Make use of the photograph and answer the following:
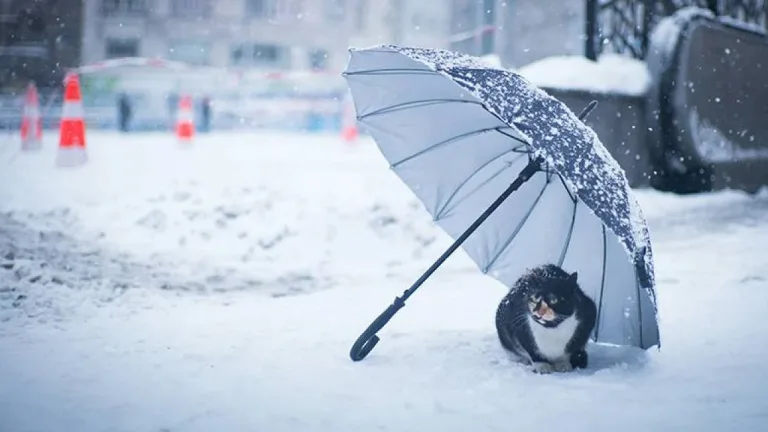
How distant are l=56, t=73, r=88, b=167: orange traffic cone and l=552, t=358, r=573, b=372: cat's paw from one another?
664 centimetres

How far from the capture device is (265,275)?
539 centimetres

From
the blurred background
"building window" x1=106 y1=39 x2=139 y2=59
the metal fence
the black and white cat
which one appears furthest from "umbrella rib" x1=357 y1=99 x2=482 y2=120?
"building window" x1=106 y1=39 x2=139 y2=59

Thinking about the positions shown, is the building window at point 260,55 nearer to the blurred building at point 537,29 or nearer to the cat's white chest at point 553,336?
the blurred building at point 537,29

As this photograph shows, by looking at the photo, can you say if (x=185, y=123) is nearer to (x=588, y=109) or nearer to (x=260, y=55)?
(x=588, y=109)

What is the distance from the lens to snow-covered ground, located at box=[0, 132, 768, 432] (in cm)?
277

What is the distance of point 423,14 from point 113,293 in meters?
26.7

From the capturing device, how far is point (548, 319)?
3.00 metres

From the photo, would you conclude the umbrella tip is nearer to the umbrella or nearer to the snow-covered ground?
the umbrella

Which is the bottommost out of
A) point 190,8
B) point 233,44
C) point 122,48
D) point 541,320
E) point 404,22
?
point 541,320

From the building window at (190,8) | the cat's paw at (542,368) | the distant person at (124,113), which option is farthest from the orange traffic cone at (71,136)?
the building window at (190,8)

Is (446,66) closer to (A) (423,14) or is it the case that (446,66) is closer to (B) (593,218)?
(B) (593,218)

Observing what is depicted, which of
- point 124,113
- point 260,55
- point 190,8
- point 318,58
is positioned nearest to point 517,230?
point 124,113

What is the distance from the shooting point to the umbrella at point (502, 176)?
277cm

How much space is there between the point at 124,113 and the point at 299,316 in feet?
51.0
